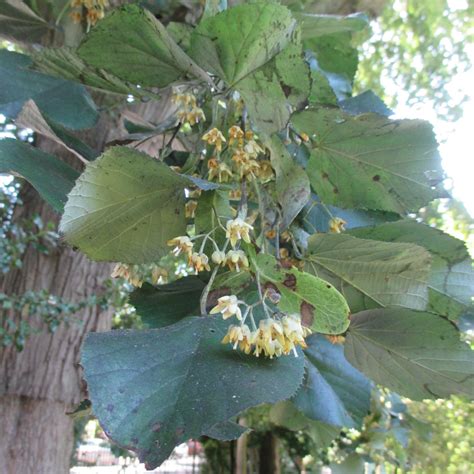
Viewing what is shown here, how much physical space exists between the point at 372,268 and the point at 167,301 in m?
0.22

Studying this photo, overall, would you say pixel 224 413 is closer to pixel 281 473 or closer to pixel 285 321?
pixel 285 321

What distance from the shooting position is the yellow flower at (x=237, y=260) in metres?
0.43

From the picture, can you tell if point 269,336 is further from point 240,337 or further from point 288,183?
point 288,183

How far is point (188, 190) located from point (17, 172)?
0.15m

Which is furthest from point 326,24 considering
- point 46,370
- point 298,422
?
point 46,370

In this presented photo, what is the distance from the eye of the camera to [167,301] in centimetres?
55

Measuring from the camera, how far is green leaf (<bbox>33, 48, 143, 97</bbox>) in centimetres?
57

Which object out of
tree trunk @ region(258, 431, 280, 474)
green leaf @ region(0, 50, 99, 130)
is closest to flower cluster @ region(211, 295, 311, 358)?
green leaf @ region(0, 50, 99, 130)

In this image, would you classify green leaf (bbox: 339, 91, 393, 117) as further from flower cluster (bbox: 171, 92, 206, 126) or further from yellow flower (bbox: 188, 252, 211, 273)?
yellow flower (bbox: 188, 252, 211, 273)

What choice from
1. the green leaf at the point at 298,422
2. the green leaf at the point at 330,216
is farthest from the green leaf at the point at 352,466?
the green leaf at the point at 330,216

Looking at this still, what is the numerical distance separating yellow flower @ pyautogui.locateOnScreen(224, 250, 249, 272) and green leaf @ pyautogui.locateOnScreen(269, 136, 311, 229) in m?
0.07

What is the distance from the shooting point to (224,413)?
1.08 feet

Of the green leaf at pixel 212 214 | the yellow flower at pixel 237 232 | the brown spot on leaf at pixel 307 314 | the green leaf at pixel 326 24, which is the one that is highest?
the green leaf at pixel 326 24

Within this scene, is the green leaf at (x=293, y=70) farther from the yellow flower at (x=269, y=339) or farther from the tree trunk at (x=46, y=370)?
the tree trunk at (x=46, y=370)
